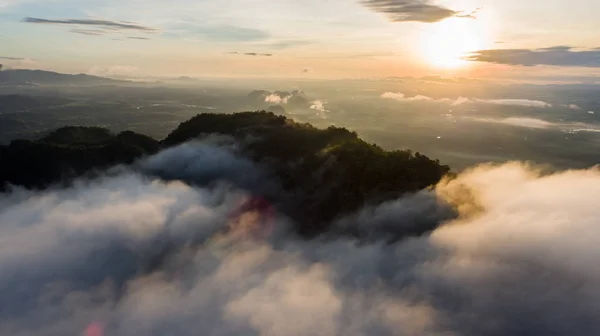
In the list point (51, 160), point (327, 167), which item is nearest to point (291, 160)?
point (327, 167)

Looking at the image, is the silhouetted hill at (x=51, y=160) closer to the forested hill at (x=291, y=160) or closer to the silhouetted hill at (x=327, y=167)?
the forested hill at (x=291, y=160)

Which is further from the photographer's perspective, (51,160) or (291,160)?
(51,160)

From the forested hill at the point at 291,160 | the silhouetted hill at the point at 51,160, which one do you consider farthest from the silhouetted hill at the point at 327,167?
the silhouetted hill at the point at 51,160

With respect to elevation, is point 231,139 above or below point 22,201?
above

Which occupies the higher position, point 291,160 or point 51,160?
point 291,160

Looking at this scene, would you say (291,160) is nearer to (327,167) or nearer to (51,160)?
(327,167)

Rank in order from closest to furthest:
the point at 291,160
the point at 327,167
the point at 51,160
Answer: the point at 327,167, the point at 291,160, the point at 51,160

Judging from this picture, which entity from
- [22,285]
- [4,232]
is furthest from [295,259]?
[4,232]

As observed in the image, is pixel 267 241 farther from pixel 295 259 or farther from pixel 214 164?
pixel 214 164
